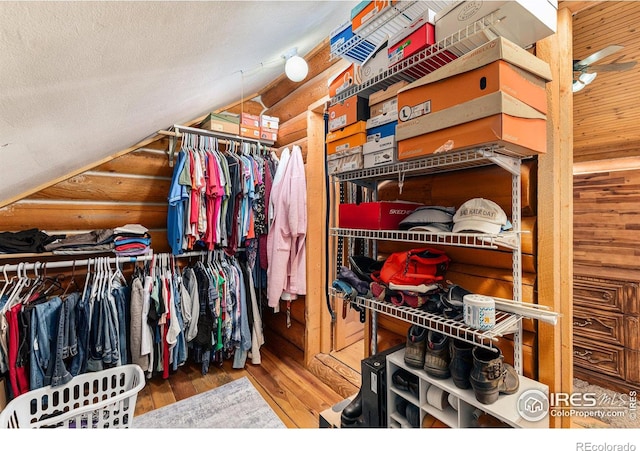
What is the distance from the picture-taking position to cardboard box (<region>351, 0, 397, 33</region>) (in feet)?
3.54

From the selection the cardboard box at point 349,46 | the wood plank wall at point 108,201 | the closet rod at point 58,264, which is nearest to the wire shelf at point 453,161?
the cardboard box at point 349,46

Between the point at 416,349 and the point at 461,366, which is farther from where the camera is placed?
the point at 416,349

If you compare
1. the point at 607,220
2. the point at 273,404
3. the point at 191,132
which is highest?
the point at 191,132

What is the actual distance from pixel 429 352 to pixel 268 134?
2.25m

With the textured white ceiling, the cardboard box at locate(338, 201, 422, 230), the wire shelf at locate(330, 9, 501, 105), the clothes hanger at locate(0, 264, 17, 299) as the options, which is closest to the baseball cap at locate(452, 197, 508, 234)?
the cardboard box at locate(338, 201, 422, 230)

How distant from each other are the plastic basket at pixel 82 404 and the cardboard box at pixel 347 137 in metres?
1.67

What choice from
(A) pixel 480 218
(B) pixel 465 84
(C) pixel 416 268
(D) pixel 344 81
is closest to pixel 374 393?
(C) pixel 416 268

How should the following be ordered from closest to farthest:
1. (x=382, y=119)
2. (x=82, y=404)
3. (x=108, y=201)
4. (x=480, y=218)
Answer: (x=480, y=218), (x=382, y=119), (x=82, y=404), (x=108, y=201)

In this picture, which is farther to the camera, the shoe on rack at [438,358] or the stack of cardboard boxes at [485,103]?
the shoe on rack at [438,358]

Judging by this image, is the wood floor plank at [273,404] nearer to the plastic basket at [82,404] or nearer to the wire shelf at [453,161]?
the plastic basket at [82,404]

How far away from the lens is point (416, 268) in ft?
3.85

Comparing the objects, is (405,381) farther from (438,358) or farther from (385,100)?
(385,100)

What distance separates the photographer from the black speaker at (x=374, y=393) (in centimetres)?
122
